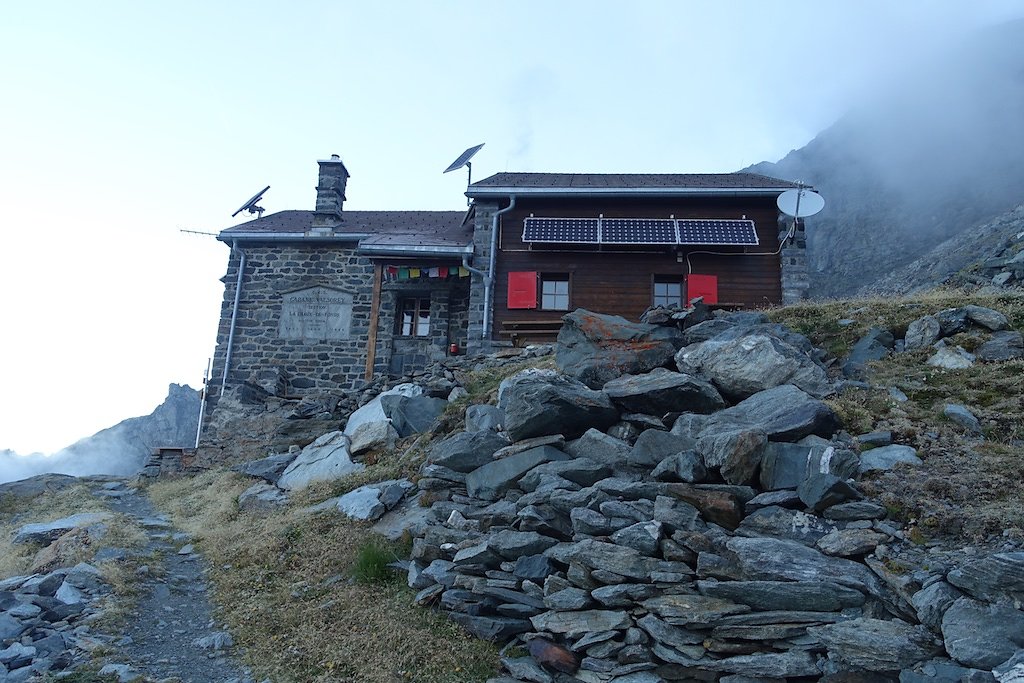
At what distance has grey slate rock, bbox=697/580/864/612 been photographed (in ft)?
18.6

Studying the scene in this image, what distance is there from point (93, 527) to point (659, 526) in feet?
29.2

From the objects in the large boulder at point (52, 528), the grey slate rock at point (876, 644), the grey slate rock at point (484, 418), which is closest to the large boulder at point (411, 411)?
the grey slate rock at point (484, 418)

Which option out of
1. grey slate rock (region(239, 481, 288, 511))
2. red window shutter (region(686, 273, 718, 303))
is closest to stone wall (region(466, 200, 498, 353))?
red window shutter (region(686, 273, 718, 303))

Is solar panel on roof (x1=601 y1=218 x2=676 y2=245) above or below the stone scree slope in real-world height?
above

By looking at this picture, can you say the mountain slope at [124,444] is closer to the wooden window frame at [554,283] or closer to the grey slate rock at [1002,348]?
the wooden window frame at [554,283]

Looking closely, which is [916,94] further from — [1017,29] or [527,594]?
[527,594]

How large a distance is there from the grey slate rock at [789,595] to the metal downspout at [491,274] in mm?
13027

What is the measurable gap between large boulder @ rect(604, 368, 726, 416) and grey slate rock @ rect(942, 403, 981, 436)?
2.43m

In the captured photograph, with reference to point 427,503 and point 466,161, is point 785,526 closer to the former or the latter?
point 427,503

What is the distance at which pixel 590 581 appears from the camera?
266 inches

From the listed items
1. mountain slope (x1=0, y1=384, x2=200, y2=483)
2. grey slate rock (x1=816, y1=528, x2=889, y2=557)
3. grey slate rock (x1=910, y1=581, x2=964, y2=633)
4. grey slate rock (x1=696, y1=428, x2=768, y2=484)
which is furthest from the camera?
mountain slope (x1=0, y1=384, x2=200, y2=483)

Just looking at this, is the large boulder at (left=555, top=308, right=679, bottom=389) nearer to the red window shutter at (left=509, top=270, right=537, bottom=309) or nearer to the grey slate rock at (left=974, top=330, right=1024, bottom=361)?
the grey slate rock at (left=974, top=330, right=1024, bottom=361)

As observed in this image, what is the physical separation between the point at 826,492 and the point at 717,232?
41.3 feet

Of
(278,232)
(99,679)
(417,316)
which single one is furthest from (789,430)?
(278,232)
